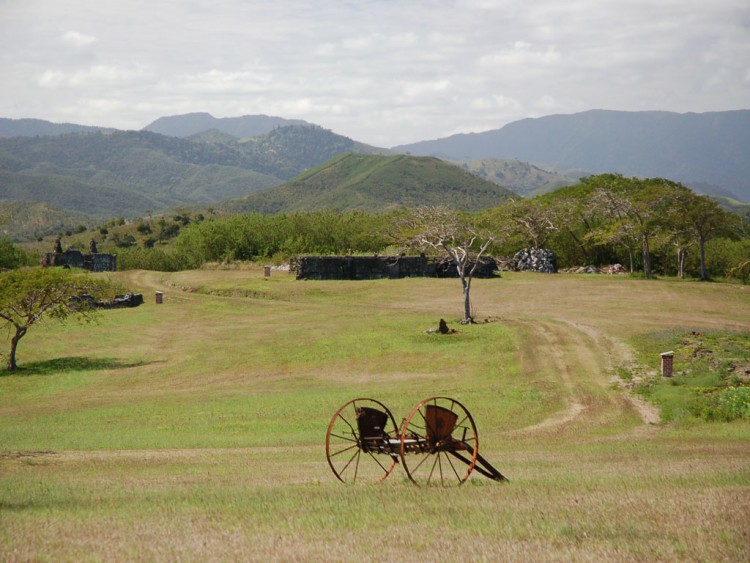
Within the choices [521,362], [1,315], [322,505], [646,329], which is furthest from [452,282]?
[322,505]

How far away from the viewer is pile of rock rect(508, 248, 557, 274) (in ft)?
236

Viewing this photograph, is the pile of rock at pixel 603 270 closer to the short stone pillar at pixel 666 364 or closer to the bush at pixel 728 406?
the short stone pillar at pixel 666 364

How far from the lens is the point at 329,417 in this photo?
24938 mm

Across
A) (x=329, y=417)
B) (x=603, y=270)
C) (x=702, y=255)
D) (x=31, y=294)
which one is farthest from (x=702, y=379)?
(x=603, y=270)

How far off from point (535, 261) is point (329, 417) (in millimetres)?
51226

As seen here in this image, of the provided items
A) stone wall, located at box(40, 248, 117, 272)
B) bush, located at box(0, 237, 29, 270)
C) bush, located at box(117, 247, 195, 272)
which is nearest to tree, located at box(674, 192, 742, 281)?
→ bush, located at box(117, 247, 195, 272)

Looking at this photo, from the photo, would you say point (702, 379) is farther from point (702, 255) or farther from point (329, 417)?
point (702, 255)

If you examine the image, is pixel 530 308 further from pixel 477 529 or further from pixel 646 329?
pixel 477 529

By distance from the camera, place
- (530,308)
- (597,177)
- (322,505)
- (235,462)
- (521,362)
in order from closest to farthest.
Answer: (322,505), (235,462), (521,362), (530,308), (597,177)

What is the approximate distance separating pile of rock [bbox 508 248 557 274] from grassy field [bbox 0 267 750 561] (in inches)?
441

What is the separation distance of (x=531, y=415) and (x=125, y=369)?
20.6 meters

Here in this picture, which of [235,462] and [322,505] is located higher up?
[322,505]

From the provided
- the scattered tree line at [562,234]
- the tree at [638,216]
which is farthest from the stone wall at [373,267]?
the tree at [638,216]

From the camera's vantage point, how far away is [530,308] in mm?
47562
